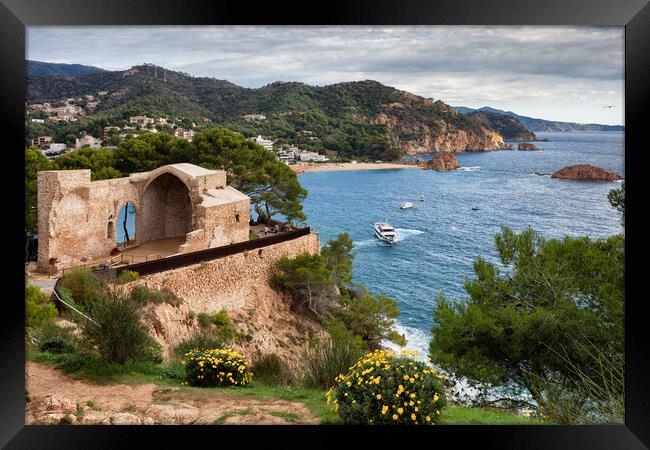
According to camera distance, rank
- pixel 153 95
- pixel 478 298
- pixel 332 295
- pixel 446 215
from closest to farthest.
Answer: pixel 478 298 → pixel 332 295 → pixel 153 95 → pixel 446 215

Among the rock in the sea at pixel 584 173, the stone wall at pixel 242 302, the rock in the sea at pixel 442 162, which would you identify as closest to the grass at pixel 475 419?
the stone wall at pixel 242 302

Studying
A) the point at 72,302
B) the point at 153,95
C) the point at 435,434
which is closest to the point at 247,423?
the point at 435,434

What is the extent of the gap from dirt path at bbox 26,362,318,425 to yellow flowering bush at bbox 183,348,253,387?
0.32 metres

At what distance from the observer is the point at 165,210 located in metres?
13.5

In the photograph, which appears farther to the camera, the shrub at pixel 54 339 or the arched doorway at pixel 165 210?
the arched doorway at pixel 165 210

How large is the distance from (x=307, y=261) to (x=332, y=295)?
144cm

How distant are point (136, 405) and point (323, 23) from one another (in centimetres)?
330

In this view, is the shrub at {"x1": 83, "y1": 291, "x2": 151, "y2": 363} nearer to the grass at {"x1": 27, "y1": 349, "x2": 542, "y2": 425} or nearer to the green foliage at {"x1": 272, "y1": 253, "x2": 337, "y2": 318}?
the grass at {"x1": 27, "y1": 349, "x2": 542, "y2": 425}

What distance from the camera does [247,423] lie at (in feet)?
12.8

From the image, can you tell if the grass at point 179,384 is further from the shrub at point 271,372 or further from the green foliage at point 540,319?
the green foliage at point 540,319

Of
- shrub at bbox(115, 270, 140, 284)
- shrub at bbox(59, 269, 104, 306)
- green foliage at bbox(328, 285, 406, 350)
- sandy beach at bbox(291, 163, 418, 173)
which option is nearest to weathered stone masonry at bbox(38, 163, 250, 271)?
shrub at bbox(115, 270, 140, 284)

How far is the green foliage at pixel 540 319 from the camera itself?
5516 mm

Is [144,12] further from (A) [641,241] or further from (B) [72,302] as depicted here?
(B) [72,302]

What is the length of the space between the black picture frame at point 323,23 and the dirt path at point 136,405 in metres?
0.27
